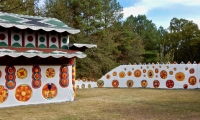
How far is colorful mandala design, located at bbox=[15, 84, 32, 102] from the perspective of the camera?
1045 centimetres

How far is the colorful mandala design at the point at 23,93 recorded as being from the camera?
1045 cm

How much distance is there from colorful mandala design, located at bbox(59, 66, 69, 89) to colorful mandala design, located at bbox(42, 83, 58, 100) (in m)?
0.37

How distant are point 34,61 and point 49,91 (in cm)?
142

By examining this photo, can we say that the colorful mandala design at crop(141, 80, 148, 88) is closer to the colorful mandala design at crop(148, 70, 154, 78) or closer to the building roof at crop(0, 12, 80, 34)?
the colorful mandala design at crop(148, 70, 154, 78)

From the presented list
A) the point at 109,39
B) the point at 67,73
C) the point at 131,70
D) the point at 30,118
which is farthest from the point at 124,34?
Result: the point at 30,118

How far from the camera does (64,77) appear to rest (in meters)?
11.6

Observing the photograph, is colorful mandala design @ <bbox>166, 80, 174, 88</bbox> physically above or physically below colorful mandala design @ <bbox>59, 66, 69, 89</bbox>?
below

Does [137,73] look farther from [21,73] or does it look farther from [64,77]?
[21,73]

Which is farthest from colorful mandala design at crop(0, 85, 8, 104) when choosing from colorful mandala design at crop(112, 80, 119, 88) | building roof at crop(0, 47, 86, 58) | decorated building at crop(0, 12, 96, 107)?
colorful mandala design at crop(112, 80, 119, 88)

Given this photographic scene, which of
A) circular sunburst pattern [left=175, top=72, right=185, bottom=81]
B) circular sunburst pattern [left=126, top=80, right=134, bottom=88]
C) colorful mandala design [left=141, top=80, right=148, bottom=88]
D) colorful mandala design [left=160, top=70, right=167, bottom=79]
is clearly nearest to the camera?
circular sunburst pattern [left=175, top=72, right=185, bottom=81]

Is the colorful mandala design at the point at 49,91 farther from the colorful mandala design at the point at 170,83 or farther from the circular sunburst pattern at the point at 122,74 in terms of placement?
the colorful mandala design at the point at 170,83

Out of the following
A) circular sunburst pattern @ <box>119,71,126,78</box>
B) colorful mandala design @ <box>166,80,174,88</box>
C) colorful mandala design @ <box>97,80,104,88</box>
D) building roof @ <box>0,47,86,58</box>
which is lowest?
colorful mandala design @ <box>97,80,104,88</box>

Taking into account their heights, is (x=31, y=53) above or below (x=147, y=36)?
below

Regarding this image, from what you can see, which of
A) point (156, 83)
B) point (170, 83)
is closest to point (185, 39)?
point (156, 83)
